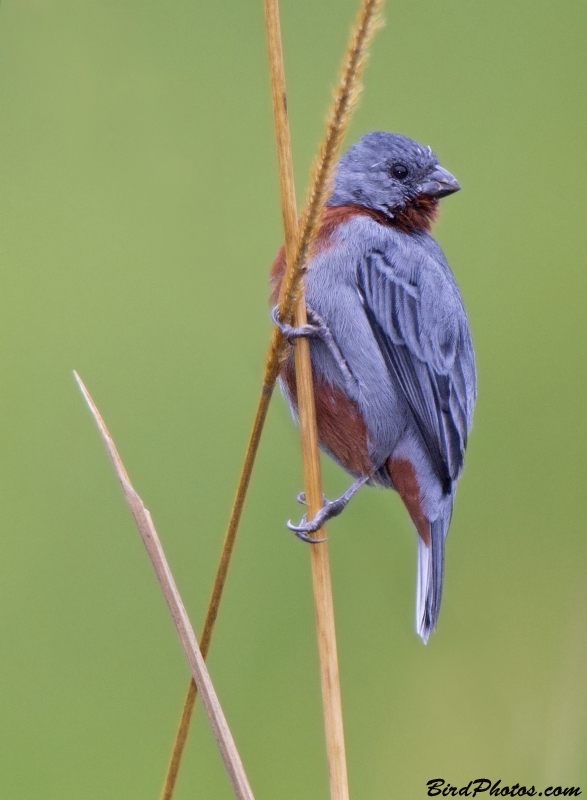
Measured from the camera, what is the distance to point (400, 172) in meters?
3.48

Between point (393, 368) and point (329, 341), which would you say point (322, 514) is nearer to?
point (329, 341)

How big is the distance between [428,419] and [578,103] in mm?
2283

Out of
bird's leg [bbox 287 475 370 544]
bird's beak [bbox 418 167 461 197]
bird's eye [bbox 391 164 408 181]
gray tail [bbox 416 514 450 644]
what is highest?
bird's eye [bbox 391 164 408 181]

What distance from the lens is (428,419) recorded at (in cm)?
313

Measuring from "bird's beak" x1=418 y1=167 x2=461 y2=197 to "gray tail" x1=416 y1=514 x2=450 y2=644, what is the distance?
1146 mm

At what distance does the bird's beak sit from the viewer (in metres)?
3.45

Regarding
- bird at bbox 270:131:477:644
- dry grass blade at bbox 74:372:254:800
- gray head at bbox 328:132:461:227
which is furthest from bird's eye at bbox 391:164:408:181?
dry grass blade at bbox 74:372:254:800

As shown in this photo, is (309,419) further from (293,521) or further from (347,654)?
(347,654)

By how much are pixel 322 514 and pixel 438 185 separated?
1.48 meters

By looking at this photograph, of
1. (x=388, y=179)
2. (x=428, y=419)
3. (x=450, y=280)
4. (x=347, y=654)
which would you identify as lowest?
(x=347, y=654)

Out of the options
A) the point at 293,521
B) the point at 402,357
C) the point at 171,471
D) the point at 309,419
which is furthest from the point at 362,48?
the point at 171,471

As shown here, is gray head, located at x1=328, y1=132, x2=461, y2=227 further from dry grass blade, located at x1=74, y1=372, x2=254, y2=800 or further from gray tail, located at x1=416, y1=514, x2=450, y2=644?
dry grass blade, located at x1=74, y1=372, x2=254, y2=800

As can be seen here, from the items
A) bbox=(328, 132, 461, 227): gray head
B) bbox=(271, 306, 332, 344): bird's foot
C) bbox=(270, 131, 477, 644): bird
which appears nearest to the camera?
bbox=(271, 306, 332, 344): bird's foot

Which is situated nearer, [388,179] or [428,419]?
[428,419]
